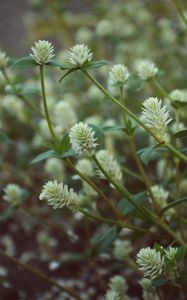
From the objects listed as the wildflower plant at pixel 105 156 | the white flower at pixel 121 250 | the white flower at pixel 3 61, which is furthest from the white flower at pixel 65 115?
the white flower at pixel 121 250

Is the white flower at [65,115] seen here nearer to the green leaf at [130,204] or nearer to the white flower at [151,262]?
the green leaf at [130,204]

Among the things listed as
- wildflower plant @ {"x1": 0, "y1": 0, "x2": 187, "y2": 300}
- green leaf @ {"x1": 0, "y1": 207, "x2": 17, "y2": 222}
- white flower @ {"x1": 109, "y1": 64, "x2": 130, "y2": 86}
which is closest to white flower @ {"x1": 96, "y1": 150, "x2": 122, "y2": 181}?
wildflower plant @ {"x1": 0, "y1": 0, "x2": 187, "y2": 300}

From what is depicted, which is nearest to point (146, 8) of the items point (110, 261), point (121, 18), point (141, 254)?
point (121, 18)

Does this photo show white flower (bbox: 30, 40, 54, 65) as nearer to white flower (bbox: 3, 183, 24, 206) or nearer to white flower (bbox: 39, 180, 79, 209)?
white flower (bbox: 39, 180, 79, 209)

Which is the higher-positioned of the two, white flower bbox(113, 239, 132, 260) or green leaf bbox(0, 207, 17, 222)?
green leaf bbox(0, 207, 17, 222)

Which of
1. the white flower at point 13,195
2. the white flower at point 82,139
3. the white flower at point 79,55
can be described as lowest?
the white flower at point 82,139

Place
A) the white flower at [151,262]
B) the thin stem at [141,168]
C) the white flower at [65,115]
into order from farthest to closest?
the white flower at [65,115] < the thin stem at [141,168] < the white flower at [151,262]

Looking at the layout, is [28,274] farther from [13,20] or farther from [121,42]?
[13,20]
